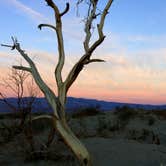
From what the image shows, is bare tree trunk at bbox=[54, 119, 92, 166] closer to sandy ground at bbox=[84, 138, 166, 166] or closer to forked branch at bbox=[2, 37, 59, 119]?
forked branch at bbox=[2, 37, 59, 119]

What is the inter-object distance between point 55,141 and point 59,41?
12.1 ft

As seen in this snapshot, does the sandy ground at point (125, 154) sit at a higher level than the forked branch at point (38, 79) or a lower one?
lower

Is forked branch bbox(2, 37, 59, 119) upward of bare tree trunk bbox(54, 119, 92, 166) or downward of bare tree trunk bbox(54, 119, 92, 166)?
upward

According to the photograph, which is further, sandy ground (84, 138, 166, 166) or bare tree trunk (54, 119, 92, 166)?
sandy ground (84, 138, 166, 166)

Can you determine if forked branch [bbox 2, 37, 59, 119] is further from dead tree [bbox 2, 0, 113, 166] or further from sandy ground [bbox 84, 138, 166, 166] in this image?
sandy ground [bbox 84, 138, 166, 166]

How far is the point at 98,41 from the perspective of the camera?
7.40 metres

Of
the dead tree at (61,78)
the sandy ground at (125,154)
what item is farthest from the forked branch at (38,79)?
the sandy ground at (125,154)

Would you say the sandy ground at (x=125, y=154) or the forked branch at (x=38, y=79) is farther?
the sandy ground at (x=125, y=154)

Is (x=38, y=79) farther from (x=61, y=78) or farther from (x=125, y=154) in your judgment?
(x=125, y=154)

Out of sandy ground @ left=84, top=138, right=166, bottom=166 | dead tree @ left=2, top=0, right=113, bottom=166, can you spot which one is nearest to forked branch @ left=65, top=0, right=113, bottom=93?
dead tree @ left=2, top=0, right=113, bottom=166

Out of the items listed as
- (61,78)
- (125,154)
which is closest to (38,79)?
(61,78)

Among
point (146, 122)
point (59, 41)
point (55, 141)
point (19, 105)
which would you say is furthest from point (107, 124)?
point (59, 41)

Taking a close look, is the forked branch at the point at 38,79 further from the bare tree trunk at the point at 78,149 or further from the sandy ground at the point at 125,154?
the sandy ground at the point at 125,154

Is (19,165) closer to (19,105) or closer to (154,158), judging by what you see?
(19,105)
